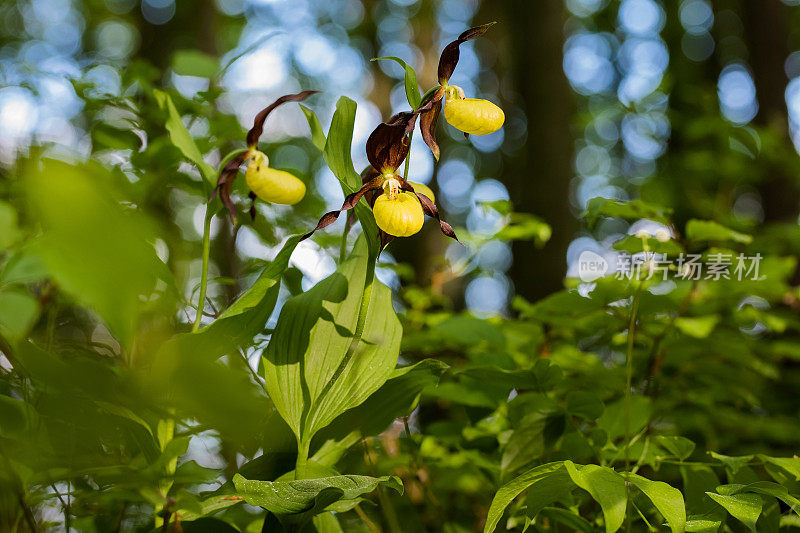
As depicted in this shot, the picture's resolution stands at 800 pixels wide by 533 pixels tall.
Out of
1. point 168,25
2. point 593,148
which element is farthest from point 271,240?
point 593,148

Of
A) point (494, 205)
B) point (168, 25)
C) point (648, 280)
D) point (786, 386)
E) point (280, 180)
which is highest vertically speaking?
point (168, 25)

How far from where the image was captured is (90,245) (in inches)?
7.4

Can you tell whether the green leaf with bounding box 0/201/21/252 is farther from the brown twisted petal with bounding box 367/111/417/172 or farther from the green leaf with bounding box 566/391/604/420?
the green leaf with bounding box 566/391/604/420

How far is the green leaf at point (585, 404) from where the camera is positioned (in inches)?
32.2

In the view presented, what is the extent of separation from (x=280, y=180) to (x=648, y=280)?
2.38 feet

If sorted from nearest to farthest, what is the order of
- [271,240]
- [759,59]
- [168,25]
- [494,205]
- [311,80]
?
[494,205] < [271,240] < [759,59] < [168,25] < [311,80]

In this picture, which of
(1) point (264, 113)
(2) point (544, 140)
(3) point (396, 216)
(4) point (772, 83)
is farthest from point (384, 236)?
(4) point (772, 83)

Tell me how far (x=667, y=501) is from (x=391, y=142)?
0.59 meters

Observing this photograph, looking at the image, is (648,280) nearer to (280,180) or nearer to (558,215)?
(280,180)

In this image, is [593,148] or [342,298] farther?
[593,148]

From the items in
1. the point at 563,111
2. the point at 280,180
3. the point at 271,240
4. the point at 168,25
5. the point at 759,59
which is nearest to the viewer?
the point at 280,180

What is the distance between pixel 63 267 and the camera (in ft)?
0.63

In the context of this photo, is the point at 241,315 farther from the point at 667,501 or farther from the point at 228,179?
the point at 667,501

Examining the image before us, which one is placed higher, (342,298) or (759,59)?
(759,59)
